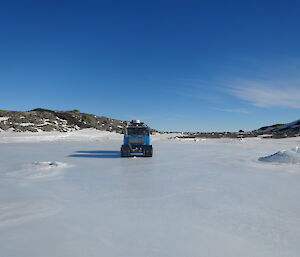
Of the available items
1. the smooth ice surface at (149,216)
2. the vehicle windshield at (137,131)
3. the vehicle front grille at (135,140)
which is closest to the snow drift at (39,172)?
the smooth ice surface at (149,216)

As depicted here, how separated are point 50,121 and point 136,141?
145 feet

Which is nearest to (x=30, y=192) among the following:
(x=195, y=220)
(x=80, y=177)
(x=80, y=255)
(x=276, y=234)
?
(x=80, y=177)

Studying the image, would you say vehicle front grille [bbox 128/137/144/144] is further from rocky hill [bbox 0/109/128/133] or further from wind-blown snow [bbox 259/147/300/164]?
rocky hill [bbox 0/109/128/133]

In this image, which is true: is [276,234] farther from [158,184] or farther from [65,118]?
[65,118]

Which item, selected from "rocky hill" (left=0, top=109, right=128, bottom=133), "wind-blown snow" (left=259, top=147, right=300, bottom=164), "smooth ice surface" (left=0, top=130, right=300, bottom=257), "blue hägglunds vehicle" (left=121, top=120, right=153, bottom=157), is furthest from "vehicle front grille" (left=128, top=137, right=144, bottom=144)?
"rocky hill" (left=0, top=109, right=128, bottom=133)

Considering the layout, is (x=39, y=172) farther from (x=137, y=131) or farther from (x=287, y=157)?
(x=287, y=157)

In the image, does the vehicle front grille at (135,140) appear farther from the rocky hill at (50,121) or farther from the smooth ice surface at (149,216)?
the rocky hill at (50,121)

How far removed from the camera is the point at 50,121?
175 ft

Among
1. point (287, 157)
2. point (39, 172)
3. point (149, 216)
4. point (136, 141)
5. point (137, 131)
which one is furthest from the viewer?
point (137, 131)

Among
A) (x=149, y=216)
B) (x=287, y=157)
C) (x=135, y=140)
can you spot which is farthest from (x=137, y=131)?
(x=149, y=216)

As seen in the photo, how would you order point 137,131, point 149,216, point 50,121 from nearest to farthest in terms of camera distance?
point 149,216 → point 137,131 → point 50,121

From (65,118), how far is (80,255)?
198ft

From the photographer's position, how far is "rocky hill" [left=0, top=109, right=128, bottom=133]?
1695 inches

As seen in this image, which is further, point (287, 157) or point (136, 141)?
point (136, 141)
